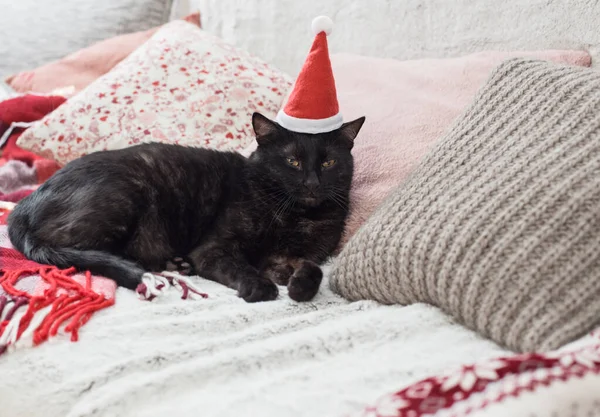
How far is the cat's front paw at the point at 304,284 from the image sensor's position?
1071 millimetres

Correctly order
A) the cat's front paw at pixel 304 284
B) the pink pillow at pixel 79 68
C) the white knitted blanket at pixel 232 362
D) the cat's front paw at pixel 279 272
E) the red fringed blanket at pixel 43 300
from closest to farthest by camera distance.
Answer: the white knitted blanket at pixel 232 362 → the red fringed blanket at pixel 43 300 → the cat's front paw at pixel 304 284 → the cat's front paw at pixel 279 272 → the pink pillow at pixel 79 68

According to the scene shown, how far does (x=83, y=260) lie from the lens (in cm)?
113

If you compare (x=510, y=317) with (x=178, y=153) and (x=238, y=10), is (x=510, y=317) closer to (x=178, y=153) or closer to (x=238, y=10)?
(x=178, y=153)

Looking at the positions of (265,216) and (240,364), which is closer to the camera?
(240,364)

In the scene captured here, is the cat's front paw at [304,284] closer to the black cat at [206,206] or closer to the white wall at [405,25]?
the black cat at [206,206]

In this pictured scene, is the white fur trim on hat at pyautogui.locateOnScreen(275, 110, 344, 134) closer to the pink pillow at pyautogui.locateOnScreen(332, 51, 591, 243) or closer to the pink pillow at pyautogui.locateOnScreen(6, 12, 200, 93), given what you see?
the pink pillow at pyautogui.locateOnScreen(332, 51, 591, 243)

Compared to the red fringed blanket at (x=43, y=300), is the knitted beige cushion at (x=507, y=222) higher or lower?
higher

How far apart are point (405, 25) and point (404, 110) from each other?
1.57 feet

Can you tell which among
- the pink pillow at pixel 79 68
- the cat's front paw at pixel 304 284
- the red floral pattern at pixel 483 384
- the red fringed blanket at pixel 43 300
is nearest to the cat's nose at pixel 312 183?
the cat's front paw at pixel 304 284

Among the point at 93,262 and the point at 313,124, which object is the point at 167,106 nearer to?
the point at 313,124

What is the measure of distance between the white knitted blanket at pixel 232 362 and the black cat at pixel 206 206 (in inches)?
13.4

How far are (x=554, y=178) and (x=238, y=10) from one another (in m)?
1.81

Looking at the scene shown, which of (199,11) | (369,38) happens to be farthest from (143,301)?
(199,11)

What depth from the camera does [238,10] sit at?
7.52ft
